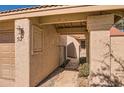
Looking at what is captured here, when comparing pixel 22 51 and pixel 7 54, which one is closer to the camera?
pixel 22 51

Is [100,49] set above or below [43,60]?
above

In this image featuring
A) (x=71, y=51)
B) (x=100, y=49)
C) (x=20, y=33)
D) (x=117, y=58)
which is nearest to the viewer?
(x=117, y=58)

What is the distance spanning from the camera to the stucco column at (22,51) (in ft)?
26.6

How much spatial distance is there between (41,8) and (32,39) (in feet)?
5.10

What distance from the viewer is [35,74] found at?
8.87 m

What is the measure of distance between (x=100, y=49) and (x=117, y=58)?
0.74 meters

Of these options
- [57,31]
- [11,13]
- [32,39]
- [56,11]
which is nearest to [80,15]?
[56,11]

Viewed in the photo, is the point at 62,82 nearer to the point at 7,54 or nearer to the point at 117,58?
the point at 7,54

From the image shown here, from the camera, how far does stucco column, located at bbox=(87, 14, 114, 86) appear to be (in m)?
7.00

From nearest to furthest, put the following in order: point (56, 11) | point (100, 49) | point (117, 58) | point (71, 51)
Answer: point (117, 58) → point (100, 49) → point (56, 11) → point (71, 51)

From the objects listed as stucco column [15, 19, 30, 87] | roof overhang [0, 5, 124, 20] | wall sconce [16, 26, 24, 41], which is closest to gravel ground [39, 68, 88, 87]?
stucco column [15, 19, 30, 87]

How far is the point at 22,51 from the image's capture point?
822 cm

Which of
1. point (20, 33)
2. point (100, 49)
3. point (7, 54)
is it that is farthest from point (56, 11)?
point (7, 54)
